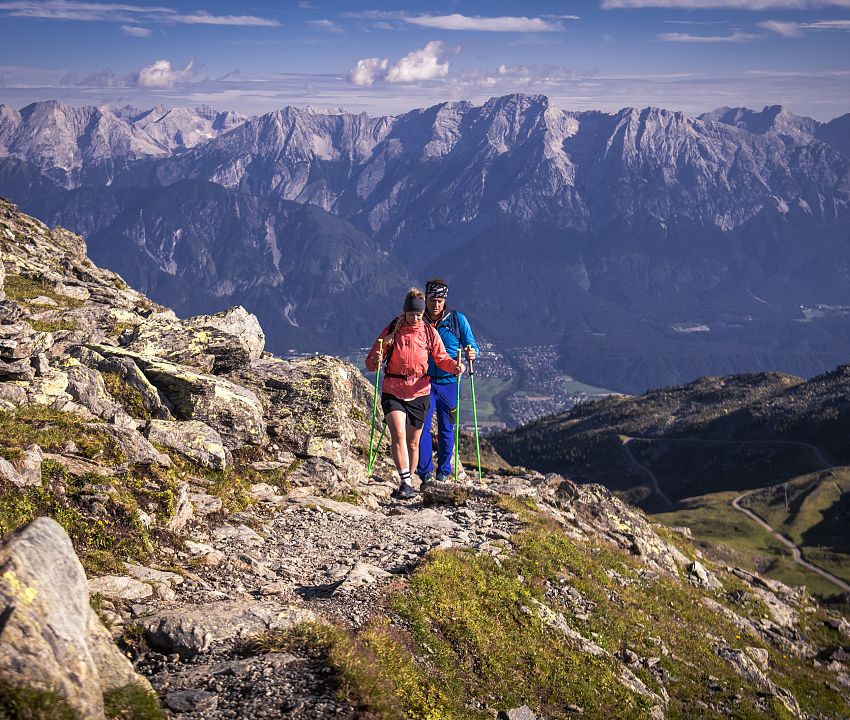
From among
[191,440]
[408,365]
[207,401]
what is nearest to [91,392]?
[191,440]

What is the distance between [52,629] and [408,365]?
13.3m

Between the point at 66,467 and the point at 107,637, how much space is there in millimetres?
7081

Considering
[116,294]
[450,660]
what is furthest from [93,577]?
[116,294]

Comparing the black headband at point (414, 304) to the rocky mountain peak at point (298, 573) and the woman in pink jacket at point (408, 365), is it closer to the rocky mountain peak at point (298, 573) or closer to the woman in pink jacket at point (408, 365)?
the woman in pink jacket at point (408, 365)

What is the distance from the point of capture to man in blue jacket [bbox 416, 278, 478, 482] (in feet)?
69.9

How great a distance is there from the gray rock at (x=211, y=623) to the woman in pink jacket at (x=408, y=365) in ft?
30.3

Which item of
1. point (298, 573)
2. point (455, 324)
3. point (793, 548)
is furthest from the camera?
point (793, 548)

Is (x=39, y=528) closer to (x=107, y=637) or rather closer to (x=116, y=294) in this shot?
(x=107, y=637)

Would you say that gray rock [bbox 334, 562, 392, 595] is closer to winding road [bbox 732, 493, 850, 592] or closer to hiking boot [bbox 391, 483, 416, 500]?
hiking boot [bbox 391, 483, 416, 500]

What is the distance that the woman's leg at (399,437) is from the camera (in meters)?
20.3

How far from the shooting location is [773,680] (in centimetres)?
1936

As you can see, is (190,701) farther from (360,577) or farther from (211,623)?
(360,577)

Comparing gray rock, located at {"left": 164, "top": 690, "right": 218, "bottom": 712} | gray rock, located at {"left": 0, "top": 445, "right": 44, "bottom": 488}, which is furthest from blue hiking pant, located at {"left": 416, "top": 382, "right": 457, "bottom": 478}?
gray rock, located at {"left": 164, "top": 690, "right": 218, "bottom": 712}

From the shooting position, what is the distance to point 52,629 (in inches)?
293
